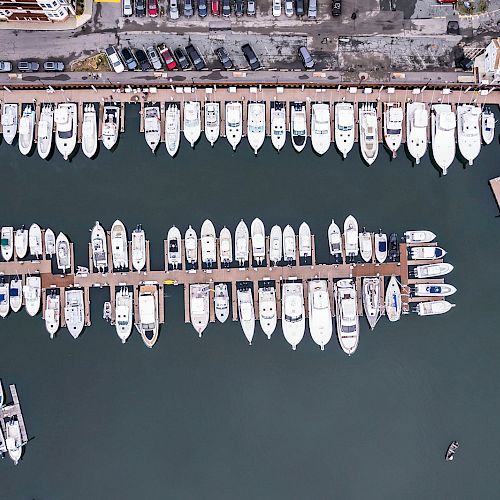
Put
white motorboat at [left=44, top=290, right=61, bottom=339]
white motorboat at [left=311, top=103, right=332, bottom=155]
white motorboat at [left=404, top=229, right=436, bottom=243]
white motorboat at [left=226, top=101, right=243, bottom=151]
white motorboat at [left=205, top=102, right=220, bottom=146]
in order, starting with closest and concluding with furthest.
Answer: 1. white motorboat at [left=44, top=290, right=61, bottom=339]
2. white motorboat at [left=205, top=102, right=220, bottom=146]
3. white motorboat at [left=226, top=101, right=243, bottom=151]
4. white motorboat at [left=311, top=103, right=332, bottom=155]
5. white motorboat at [left=404, top=229, right=436, bottom=243]

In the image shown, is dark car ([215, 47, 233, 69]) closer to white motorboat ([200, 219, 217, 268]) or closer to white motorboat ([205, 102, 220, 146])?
white motorboat ([205, 102, 220, 146])

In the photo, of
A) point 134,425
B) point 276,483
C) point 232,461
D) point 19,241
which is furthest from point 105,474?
point 19,241

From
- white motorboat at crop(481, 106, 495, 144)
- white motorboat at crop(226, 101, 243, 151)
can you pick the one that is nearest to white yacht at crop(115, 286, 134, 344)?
white motorboat at crop(226, 101, 243, 151)

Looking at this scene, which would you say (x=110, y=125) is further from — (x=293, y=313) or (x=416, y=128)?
(x=416, y=128)

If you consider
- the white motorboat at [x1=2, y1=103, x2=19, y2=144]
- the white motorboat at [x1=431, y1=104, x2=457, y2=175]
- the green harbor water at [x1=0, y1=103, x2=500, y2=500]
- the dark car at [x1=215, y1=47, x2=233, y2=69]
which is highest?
the dark car at [x1=215, y1=47, x2=233, y2=69]

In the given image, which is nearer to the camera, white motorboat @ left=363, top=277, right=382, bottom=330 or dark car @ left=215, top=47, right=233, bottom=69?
dark car @ left=215, top=47, right=233, bottom=69

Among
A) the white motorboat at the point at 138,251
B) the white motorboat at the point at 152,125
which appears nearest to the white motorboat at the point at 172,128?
the white motorboat at the point at 152,125

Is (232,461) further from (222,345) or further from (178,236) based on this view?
(178,236)
